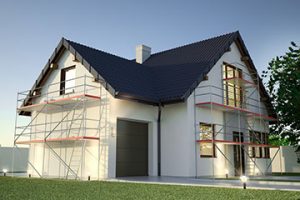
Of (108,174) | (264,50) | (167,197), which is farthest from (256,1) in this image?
(167,197)

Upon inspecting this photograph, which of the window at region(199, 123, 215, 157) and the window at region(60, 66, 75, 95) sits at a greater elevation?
the window at region(60, 66, 75, 95)

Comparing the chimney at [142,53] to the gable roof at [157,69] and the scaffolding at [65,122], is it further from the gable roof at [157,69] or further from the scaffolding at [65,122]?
the scaffolding at [65,122]

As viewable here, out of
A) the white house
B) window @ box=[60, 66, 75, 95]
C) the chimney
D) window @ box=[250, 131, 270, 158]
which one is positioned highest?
the chimney

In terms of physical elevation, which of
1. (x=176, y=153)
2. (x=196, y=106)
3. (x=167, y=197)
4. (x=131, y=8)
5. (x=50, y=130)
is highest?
(x=131, y=8)

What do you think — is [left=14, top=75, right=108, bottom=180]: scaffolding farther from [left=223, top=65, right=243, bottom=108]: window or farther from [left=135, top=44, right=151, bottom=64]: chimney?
[left=223, top=65, right=243, bottom=108]: window

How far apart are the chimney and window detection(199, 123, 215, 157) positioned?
219 inches

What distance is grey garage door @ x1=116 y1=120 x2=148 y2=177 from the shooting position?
42.7ft

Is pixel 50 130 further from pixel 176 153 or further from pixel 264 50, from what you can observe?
pixel 264 50

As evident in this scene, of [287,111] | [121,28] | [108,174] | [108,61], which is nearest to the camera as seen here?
[108,174]

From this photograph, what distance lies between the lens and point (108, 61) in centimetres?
1452

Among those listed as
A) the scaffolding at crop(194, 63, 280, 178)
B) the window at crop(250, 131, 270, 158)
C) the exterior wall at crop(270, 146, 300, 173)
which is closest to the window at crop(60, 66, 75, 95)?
the scaffolding at crop(194, 63, 280, 178)

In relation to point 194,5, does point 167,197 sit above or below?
below

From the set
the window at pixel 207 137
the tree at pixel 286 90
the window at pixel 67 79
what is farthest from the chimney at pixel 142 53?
the tree at pixel 286 90

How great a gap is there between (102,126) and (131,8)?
17.2 feet
